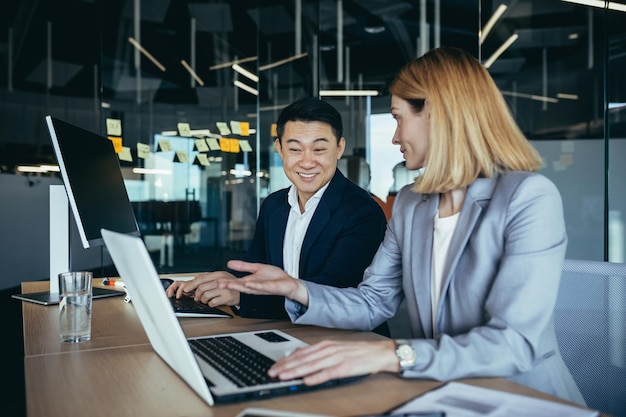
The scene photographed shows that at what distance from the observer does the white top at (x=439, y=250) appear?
4.42 ft

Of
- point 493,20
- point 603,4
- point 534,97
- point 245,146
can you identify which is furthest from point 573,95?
point 245,146

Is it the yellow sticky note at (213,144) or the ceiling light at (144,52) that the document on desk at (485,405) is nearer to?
the yellow sticky note at (213,144)

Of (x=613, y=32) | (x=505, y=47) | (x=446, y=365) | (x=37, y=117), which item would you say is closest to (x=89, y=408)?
(x=446, y=365)

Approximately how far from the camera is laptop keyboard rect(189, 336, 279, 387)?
945mm

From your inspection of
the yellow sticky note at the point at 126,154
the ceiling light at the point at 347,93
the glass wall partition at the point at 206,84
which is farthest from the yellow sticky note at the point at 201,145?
the ceiling light at the point at 347,93

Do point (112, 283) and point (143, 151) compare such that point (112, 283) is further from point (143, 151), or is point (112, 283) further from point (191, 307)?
point (143, 151)

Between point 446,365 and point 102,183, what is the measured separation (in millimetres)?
1371

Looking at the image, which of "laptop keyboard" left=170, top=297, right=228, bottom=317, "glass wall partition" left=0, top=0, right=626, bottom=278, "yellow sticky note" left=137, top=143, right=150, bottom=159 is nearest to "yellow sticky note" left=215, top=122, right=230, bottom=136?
"glass wall partition" left=0, top=0, right=626, bottom=278

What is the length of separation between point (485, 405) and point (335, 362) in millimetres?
258

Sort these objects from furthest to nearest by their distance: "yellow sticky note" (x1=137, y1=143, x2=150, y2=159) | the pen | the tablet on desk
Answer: "yellow sticky note" (x1=137, y1=143, x2=150, y2=159) → the pen → the tablet on desk

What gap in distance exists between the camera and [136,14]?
5.67 meters

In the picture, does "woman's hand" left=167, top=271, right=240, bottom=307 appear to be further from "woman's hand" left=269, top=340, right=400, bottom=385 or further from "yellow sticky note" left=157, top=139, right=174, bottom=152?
"yellow sticky note" left=157, top=139, right=174, bottom=152

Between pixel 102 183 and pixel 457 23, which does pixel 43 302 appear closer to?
pixel 102 183

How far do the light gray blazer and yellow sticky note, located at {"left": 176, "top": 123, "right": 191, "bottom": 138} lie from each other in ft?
14.3
